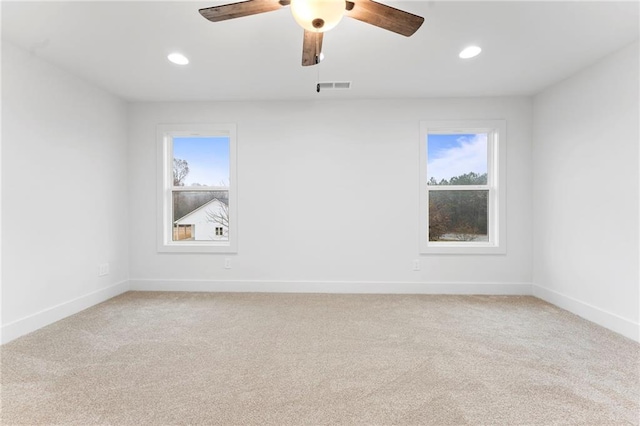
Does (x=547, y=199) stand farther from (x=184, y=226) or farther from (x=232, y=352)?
(x=184, y=226)

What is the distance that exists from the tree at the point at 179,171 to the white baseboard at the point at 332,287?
1327 millimetres

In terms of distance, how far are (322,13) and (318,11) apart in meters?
0.02

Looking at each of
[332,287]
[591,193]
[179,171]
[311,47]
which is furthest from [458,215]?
[179,171]

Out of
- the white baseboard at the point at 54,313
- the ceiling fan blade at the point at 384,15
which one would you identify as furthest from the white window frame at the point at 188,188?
the ceiling fan blade at the point at 384,15

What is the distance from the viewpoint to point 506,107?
143 inches

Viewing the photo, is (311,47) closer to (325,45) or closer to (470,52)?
(325,45)

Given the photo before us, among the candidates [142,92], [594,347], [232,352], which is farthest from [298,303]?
[142,92]

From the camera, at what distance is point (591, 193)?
282 cm

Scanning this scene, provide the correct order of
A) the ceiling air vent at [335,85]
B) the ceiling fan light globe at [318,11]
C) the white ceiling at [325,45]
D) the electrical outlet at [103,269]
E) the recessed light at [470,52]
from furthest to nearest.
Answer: the electrical outlet at [103,269]
the ceiling air vent at [335,85]
the recessed light at [470,52]
the white ceiling at [325,45]
the ceiling fan light globe at [318,11]

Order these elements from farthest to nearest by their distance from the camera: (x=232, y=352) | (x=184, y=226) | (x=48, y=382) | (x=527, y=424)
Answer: (x=184, y=226) < (x=232, y=352) < (x=48, y=382) < (x=527, y=424)

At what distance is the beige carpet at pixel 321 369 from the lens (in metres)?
1.54

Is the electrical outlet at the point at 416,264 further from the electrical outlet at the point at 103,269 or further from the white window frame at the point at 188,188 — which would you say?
the electrical outlet at the point at 103,269

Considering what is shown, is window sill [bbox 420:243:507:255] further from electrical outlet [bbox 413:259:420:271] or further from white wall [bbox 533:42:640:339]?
white wall [bbox 533:42:640:339]

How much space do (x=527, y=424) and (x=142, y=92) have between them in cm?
448
